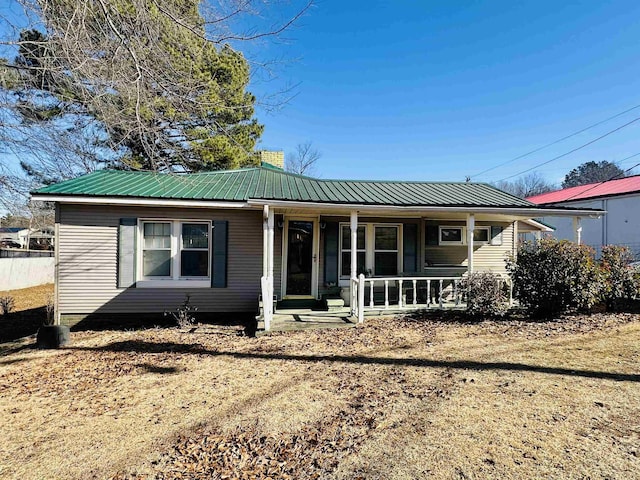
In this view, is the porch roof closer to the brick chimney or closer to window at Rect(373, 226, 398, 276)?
window at Rect(373, 226, 398, 276)

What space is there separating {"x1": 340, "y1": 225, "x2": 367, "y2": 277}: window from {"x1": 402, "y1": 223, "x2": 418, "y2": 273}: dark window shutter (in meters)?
1.12

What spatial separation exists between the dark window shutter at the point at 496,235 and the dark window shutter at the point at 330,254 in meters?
5.05

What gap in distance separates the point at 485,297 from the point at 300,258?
15.3 ft

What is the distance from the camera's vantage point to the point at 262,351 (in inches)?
243

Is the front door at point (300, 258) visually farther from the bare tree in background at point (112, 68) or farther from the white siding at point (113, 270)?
the bare tree in background at point (112, 68)

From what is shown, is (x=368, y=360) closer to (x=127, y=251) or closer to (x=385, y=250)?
(x=385, y=250)

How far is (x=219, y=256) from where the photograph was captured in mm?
8633

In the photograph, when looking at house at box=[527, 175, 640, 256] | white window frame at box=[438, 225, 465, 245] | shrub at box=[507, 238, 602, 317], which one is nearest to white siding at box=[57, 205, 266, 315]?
white window frame at box=[438, 225, 465, 245]

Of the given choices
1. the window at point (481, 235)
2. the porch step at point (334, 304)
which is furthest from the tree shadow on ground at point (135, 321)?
the window at point (481, 235)

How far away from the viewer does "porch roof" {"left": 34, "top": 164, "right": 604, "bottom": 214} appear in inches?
319

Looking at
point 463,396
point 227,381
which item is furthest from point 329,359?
point 463,396

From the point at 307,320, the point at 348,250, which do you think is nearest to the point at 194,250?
the point at 307,320

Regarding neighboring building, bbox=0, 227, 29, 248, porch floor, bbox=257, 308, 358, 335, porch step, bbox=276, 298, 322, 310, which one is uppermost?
neighboring building, bbox=0, 227, 29, 248

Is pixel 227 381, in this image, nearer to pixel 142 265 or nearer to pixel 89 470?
pixel 89 470
